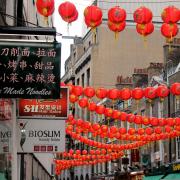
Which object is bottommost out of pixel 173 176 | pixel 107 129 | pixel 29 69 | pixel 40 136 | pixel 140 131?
pixel 173 176

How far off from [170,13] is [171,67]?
1181 inches

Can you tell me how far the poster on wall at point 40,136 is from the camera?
1253 cm

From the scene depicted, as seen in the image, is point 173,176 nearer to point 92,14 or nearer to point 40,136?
point 40,136

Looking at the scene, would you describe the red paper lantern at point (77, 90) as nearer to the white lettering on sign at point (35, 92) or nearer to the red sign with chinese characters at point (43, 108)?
the red sign with chinese characters at point (43, 108)

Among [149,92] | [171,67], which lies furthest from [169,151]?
[149,92]

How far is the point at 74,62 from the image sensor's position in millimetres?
92312

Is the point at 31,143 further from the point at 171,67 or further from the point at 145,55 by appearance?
the point at 145,55

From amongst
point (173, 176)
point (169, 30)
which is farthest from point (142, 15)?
point (173, 176)

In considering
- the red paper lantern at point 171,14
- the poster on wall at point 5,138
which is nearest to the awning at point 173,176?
the red paper lantern at point 171,14

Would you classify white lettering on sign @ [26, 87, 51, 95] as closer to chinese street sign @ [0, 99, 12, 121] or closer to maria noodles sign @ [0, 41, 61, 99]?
maria noodles sign @ [0, 41, 61, 99]

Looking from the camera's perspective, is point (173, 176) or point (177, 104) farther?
point (177, 104)

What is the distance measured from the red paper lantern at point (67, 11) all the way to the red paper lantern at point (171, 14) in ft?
7.44

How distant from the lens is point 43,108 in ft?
44.2

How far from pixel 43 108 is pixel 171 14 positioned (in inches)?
152
